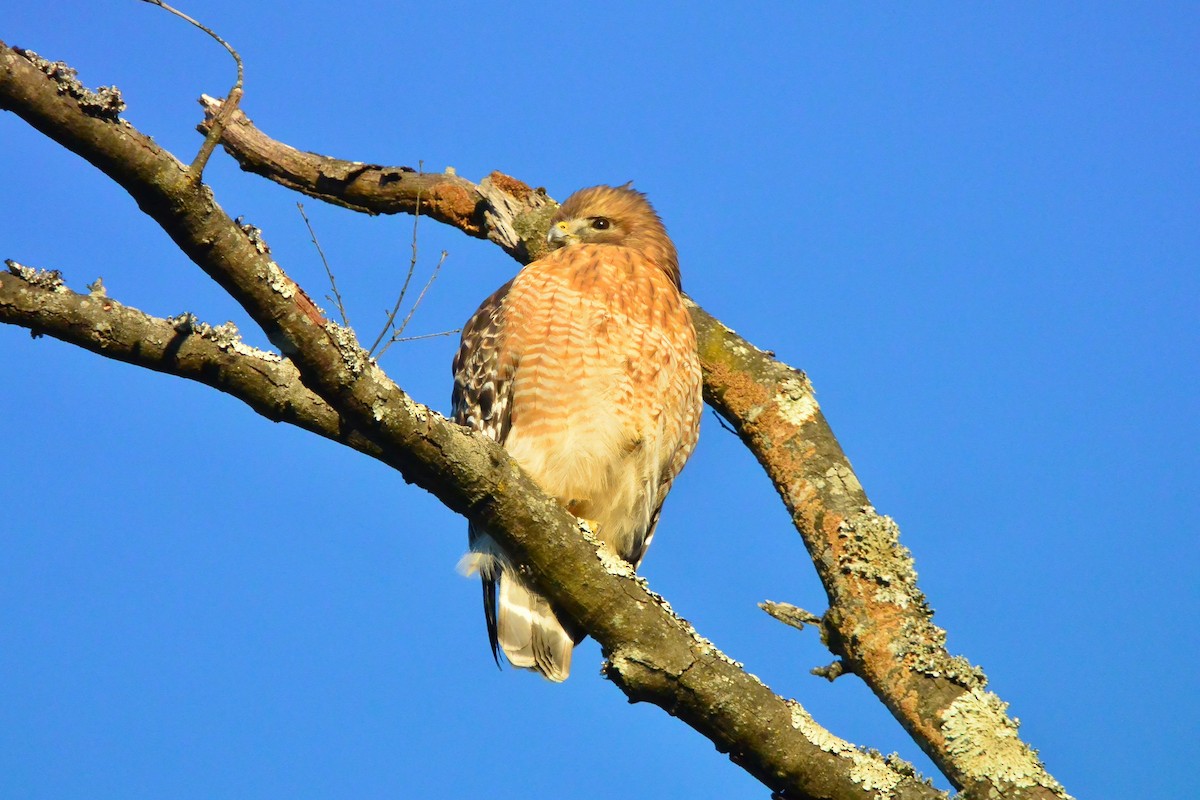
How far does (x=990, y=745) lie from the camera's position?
151 inches

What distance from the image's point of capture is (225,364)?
3.18 meters

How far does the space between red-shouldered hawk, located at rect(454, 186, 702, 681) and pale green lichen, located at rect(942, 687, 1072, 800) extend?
1.85m

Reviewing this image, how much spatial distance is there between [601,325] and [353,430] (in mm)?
2268

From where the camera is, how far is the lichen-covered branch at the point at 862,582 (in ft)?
12.7

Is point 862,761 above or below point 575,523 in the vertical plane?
below

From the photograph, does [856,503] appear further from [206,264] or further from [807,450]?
[206,264]

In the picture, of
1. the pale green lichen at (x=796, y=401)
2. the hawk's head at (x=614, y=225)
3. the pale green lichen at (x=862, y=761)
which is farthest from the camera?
the hawk's head at (x=614, y=225)

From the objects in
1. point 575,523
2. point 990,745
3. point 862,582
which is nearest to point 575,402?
point 575,523

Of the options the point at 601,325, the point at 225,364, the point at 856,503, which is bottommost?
the point at 225,364

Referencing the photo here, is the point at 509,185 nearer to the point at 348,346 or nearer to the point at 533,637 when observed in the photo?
the point at 533,637

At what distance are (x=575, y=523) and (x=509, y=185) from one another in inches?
121

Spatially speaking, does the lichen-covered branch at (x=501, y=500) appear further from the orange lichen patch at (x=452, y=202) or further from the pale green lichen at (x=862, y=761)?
the orange lichen patch at (x=452, y=202)

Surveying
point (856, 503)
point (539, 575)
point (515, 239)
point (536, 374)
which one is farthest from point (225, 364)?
point (515, 239)

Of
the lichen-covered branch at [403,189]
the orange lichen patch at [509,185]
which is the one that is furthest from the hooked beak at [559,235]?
the orange lichen patch at [509,185]
